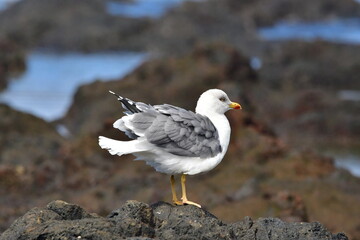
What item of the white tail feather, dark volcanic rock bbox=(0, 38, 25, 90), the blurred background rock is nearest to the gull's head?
the white tail feather

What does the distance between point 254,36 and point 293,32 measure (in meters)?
4.75

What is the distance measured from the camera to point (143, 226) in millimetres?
6117

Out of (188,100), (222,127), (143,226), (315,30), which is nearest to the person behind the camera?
(143,226)

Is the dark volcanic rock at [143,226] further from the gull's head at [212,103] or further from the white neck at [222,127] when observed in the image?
the gull's head at [212,103]

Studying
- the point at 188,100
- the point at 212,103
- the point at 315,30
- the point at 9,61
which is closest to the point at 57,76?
the point at 9,61

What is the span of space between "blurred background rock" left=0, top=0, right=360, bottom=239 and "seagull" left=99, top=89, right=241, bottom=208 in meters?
3.44

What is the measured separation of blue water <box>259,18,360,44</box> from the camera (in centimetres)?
4191

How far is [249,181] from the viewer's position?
44.2 feet

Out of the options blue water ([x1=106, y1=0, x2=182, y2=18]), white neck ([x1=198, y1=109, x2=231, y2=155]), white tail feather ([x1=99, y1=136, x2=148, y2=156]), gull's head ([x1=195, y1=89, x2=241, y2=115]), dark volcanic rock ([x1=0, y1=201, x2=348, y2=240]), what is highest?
dark volcanic rock ([x1=0, y1=201, x2=348, y2=240])

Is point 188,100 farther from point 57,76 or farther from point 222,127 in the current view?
point 57,76

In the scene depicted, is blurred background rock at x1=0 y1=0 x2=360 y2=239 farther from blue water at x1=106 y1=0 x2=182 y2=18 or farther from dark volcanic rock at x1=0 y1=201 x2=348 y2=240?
dark volcanic rock at x1=0 y1=201 x2=348 y2=240

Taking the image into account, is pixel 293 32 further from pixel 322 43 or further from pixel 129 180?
pixel 129 180

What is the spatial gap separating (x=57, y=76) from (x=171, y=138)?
26707 millimetres

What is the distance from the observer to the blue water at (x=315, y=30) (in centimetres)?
4191
